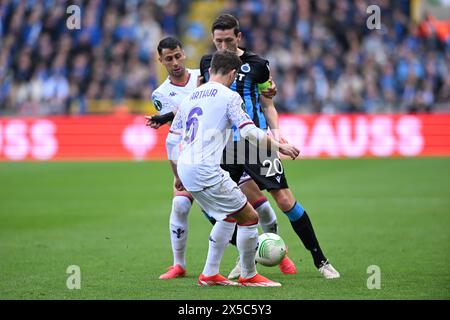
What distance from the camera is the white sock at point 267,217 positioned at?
28.3ft

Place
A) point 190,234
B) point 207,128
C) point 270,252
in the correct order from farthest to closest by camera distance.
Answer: point 190,234
point 270,252
point 207,128

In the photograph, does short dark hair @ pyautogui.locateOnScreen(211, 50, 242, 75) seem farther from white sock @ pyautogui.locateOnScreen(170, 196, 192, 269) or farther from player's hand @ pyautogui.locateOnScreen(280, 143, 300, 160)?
white sock @ pyautogui.locateOnScreen(170, 196, 192, 269)

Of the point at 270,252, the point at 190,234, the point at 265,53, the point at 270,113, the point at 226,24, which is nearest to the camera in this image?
the point at 270,252

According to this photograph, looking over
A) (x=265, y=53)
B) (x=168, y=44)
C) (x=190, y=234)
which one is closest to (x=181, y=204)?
(x=168, y=44)

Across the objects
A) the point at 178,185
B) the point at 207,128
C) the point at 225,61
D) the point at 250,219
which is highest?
the point at 225,61

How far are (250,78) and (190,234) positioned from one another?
3671 millimetres

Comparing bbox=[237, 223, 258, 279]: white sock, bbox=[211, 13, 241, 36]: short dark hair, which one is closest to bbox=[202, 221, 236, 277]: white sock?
bbox=[237, 223, 258, 279]: white sock

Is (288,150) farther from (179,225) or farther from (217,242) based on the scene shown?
(179,225)

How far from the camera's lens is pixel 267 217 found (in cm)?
872

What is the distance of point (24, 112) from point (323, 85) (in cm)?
866

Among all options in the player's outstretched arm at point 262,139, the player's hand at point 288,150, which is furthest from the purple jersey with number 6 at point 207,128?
the player's hand at point 288,150

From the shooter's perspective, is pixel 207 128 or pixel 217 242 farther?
pixel 217 242

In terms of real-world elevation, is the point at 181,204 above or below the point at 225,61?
below
